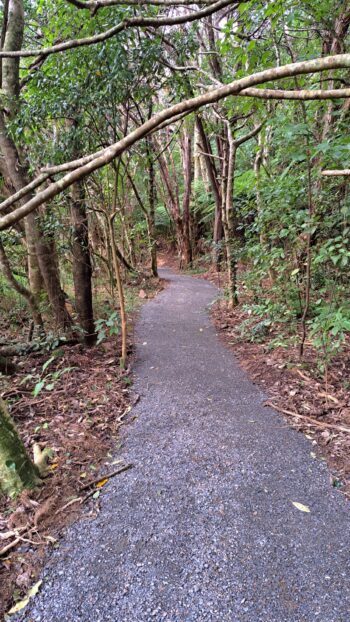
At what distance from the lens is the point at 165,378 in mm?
3887

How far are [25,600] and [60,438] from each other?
127cm

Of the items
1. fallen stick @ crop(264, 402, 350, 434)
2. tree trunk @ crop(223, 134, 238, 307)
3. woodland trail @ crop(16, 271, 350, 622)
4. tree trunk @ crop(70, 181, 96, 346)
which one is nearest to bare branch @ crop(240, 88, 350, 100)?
woodland trail @ crop(16, 271, 350, 622)

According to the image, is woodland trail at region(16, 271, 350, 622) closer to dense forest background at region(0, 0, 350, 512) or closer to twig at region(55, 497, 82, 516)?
twig at region(55, 497, 82, 516)

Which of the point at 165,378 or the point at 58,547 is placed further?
the point at 165,378

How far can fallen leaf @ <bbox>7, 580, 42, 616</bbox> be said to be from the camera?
4.61 ft

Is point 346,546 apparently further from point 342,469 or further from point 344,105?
point 344,105

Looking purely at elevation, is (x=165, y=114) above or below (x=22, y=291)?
above

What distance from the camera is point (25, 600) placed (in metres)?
1.45

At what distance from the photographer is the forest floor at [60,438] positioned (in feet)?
5.52

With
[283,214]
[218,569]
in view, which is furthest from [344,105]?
[218,569]

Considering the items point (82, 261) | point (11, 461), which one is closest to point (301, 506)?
point (11, 461)

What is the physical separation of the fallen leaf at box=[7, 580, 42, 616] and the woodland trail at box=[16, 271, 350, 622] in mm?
38

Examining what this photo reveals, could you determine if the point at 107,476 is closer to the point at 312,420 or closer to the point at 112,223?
the point at 312,420

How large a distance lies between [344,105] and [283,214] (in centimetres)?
152
